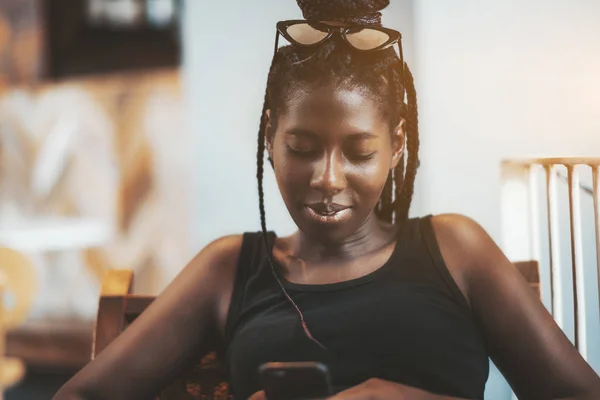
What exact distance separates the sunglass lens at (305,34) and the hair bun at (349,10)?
0.02m

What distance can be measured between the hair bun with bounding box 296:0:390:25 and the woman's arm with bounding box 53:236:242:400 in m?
0.28

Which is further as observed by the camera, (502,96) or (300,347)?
(502,96)

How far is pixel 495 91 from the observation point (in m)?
0.80

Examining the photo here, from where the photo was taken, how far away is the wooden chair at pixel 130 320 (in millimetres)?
831

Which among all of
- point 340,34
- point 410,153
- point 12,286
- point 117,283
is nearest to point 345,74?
point 340,34

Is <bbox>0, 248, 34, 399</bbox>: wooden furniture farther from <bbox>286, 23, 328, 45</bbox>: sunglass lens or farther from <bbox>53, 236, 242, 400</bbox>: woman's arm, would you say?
<bbox>286, 23, 328, 45</bbox>: sunglass lens

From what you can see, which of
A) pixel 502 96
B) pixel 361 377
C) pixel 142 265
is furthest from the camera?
pixel 142 265

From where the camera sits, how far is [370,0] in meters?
0.68

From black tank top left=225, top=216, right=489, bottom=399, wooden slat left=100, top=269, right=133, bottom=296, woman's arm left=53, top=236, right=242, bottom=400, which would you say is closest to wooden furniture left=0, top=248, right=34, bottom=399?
wooden slat left=100, top=269, right=133, bottom=296

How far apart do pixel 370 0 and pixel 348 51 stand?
53 millimetres

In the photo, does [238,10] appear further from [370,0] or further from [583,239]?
[583,239]

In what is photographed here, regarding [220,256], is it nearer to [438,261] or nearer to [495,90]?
[438,261]

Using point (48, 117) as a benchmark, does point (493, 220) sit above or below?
below

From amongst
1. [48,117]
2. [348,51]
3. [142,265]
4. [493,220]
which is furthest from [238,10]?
[48,117]
